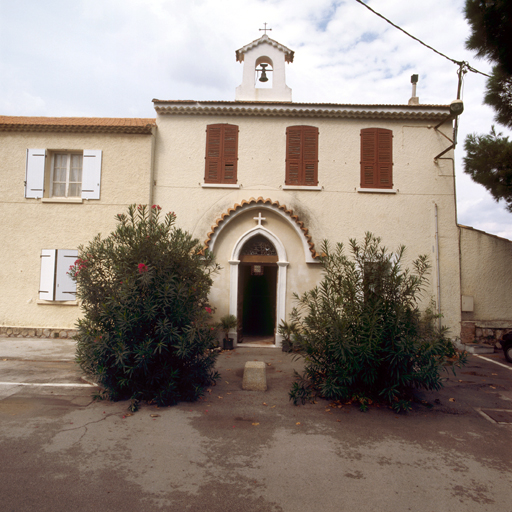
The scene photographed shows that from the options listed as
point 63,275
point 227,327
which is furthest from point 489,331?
point 63,275

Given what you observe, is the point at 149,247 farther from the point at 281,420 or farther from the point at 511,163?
the point at 511,163

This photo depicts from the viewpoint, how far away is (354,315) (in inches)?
221

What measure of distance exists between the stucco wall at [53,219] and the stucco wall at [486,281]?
30.7ft

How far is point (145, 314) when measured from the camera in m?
5.25

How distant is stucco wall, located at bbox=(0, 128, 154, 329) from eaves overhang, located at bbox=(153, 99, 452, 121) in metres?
1.46

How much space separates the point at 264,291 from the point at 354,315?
955 centimetres

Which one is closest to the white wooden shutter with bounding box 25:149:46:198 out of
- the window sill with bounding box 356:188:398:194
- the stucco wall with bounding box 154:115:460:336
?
the stucco wall with bounding box 154:115:460:336

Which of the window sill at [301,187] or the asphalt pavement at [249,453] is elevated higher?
the window sill at [301,187]

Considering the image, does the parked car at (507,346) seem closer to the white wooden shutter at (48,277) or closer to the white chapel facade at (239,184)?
the white chapel facade at (239,184)

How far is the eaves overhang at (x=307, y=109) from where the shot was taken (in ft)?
35.4

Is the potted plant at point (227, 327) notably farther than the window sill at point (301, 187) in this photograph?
No

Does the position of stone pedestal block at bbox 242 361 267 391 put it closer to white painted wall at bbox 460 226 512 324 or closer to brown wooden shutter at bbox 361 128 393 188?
brown wooden shutter at bbox 361 128 393 188

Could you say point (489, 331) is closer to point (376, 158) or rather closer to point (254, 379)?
point (376, 158)

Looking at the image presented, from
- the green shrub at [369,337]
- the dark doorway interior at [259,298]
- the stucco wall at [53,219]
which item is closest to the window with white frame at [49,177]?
the stucco wall at [53,219]
